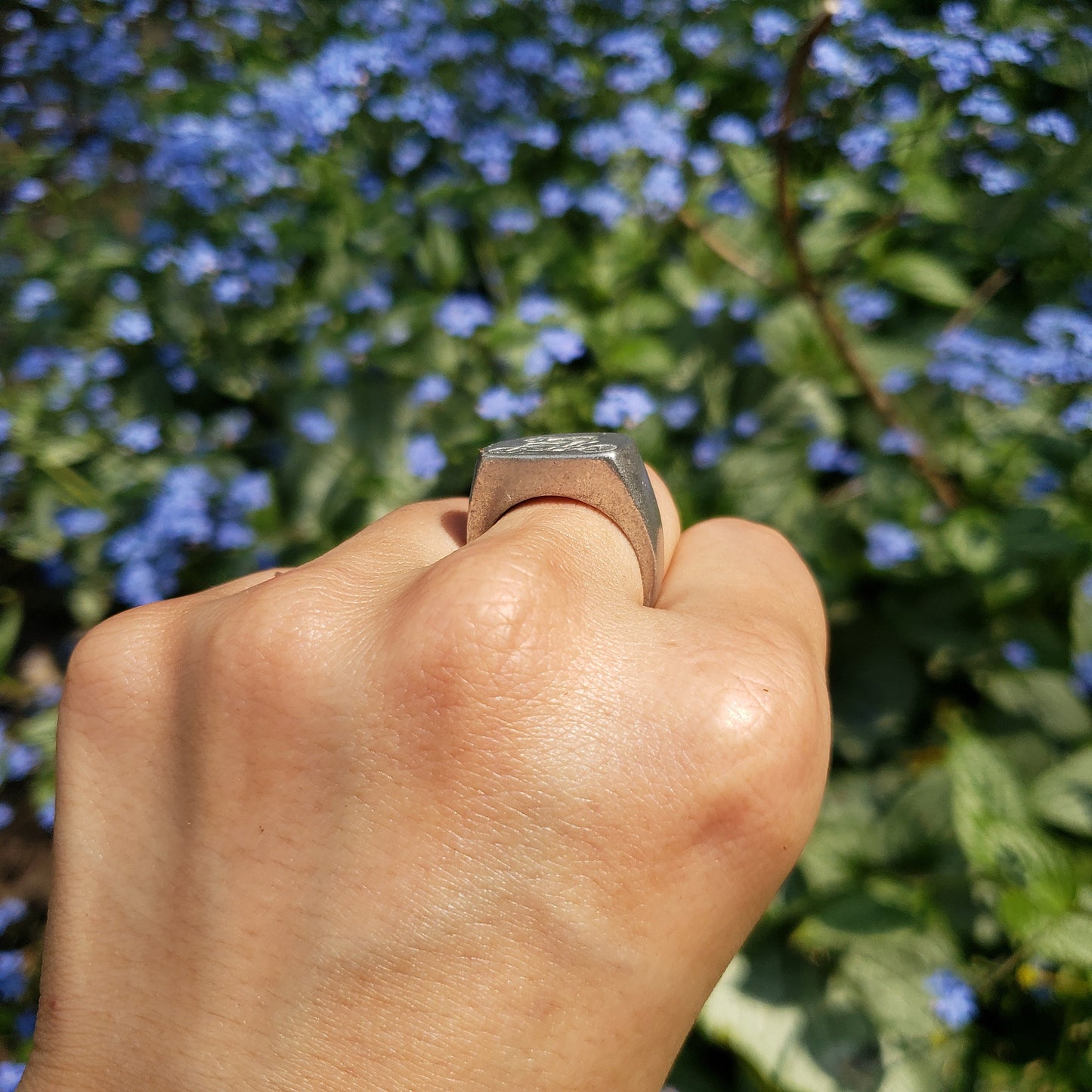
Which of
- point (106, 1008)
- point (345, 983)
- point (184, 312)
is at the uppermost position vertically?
point (345, 983)

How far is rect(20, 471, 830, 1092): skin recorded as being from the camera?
0.68 meters

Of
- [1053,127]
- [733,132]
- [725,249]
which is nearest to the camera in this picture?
[1053,127]

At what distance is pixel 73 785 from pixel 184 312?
193cm

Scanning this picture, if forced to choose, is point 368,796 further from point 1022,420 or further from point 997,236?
point 997,236

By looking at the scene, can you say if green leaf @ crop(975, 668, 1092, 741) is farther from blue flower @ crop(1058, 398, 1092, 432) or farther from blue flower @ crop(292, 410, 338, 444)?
blue flower @ crop(292, 410, 338, 444)

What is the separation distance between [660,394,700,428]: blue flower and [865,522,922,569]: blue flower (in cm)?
52

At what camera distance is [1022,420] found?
1.89m

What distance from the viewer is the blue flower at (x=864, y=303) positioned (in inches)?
81.0

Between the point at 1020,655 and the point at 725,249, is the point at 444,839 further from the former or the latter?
the point at 725,249

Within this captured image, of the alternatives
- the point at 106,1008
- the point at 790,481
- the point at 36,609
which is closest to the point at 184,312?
the point at 36,609

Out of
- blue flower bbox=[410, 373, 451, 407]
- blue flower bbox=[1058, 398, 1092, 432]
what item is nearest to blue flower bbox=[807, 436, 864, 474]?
blue flower bbox=[1058, 398, 1092, 432]

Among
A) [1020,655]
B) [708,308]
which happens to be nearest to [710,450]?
[708,308]

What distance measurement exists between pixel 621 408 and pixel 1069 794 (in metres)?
1.14

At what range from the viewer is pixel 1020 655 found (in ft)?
5.76
